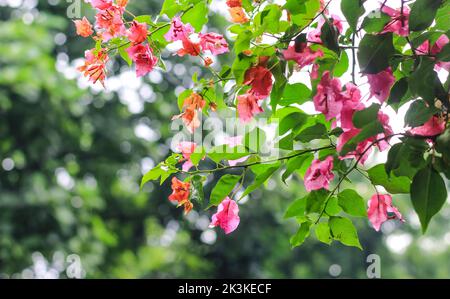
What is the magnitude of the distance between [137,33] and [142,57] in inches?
1.7

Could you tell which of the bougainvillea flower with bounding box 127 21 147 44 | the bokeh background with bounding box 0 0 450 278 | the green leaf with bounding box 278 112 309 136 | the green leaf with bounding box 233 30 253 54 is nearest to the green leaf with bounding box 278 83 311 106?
the green leaf with bounding box 278 112 309 136

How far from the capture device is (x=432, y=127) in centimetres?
86

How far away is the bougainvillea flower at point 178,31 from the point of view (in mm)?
1053

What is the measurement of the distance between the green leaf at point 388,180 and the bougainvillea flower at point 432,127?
0.29 ft

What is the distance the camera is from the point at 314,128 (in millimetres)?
930

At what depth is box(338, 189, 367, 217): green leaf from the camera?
1.01m

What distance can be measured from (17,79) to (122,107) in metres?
2.41

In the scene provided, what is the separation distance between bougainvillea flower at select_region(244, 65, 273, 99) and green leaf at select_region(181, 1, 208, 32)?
0.17 meters

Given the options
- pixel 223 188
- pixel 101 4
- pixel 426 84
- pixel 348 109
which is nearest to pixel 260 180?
pixel 223 188

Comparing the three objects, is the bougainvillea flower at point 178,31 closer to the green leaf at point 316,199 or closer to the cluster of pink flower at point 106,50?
the cluster of pink flower at point 106,50

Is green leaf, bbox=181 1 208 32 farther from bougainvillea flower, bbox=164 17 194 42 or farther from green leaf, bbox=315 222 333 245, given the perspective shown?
green leaf, bbox=315 222 333 245

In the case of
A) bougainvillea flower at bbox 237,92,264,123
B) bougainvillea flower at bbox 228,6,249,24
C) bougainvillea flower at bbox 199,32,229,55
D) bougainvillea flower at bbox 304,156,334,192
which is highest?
bougainvillea flower at bbox 199,32,229,55

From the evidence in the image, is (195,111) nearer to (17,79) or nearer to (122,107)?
(17,79)

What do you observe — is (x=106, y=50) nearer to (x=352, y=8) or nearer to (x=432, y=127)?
(x=352, y=8)
